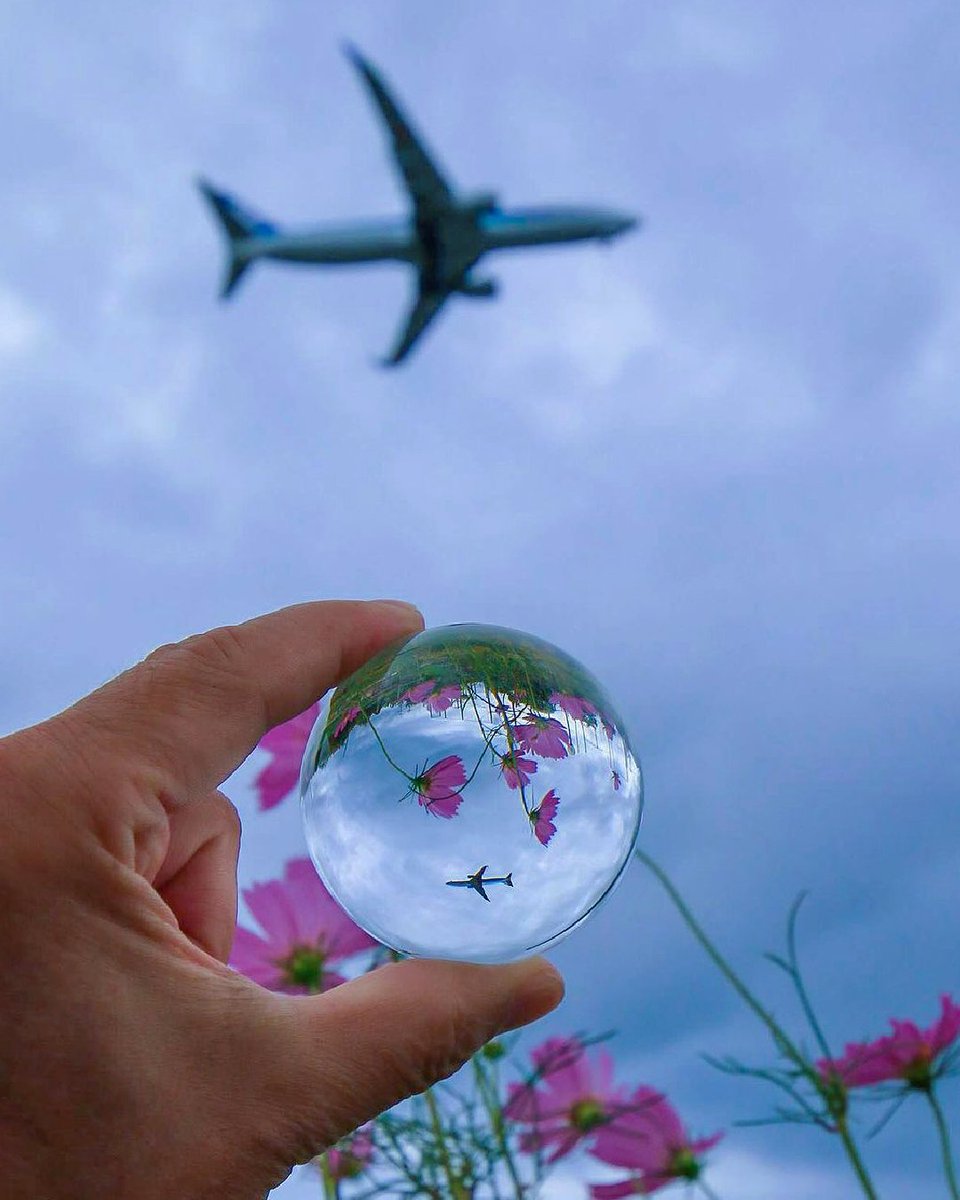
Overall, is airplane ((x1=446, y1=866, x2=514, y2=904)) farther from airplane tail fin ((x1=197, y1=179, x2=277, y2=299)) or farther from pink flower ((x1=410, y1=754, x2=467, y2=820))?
airplane tail fin ((x1=197, y1=179, x2=277, y2=299))

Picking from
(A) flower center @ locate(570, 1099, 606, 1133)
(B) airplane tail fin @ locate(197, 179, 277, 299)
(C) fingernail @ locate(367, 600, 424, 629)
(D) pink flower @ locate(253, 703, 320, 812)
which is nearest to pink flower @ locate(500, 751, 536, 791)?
(C) fingernail @ locate(367, 600, 424, 629)

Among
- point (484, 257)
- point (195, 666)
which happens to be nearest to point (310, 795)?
point (195, 666)

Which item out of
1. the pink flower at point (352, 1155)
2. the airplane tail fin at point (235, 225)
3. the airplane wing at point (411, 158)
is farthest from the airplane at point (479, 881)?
the airplane tail fin at point (235, 225)

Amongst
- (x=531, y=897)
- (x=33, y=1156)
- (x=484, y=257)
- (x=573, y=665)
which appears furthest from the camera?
(x=484, y=257)

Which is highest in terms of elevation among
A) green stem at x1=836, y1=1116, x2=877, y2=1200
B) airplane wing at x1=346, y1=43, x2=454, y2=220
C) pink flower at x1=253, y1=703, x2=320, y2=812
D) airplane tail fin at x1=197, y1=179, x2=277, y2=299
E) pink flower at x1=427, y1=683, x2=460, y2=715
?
airplane tail fin at x1=197, y1=179, x2=277, y2=299

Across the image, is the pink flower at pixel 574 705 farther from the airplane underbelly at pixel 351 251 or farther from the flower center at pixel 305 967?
the airplane underbelly at pixel 351 251

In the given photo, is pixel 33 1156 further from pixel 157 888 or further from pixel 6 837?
pixel 157 888
